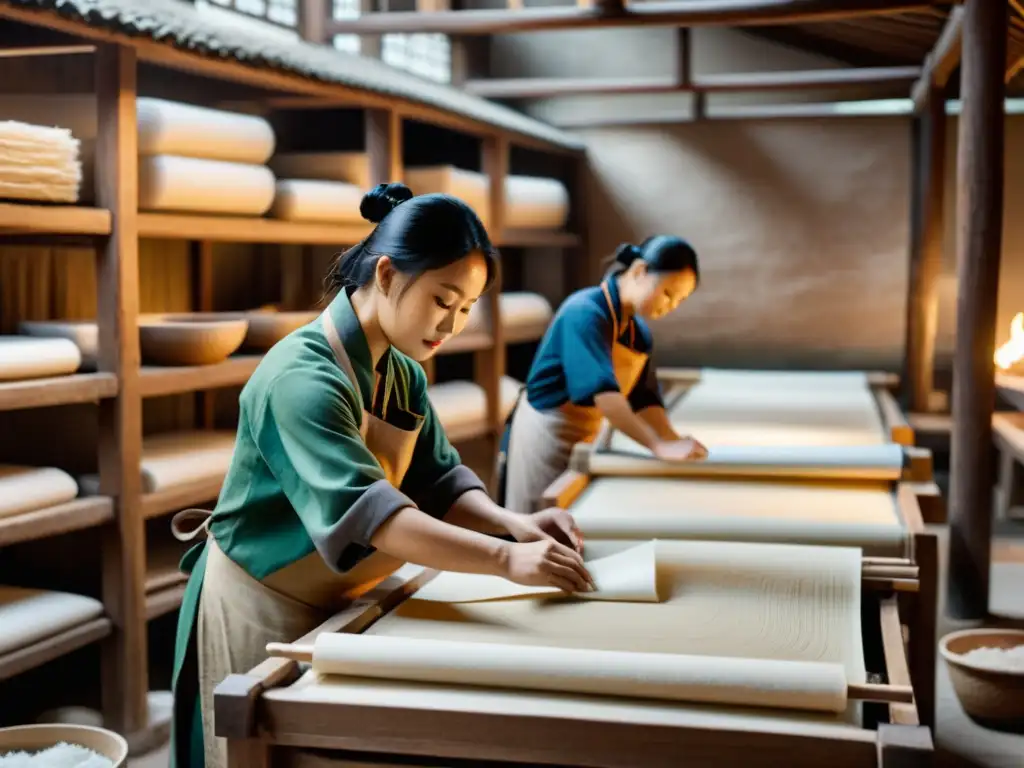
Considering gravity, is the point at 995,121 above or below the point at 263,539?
above

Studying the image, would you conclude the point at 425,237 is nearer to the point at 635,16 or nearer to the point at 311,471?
the point at 311,471

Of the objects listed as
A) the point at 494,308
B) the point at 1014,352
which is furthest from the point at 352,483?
the point at 1014,352

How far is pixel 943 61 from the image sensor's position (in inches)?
257

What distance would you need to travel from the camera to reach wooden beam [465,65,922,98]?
7809 millimetres

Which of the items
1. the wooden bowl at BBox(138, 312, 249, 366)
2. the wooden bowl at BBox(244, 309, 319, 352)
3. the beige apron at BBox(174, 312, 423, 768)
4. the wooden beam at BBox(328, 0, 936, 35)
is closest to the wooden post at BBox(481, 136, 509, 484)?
the wooden beam at BBox(328, 0, 936, 35)

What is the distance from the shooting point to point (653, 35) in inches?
356

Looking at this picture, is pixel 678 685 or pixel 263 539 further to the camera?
pixel 263 539

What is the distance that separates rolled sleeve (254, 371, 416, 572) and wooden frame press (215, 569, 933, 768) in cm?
22

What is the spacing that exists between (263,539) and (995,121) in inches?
163

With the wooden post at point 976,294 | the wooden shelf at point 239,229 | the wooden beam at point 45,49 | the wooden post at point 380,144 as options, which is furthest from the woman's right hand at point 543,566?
the wooden post at point 380,144

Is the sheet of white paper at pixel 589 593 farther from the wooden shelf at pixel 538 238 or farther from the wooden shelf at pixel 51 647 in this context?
the wooden shelf at pixel 538 238

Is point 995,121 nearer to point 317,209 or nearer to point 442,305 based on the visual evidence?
point 317,209

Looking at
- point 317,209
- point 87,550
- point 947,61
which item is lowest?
point 87,550

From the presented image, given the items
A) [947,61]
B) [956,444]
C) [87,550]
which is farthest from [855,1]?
[87,550]
